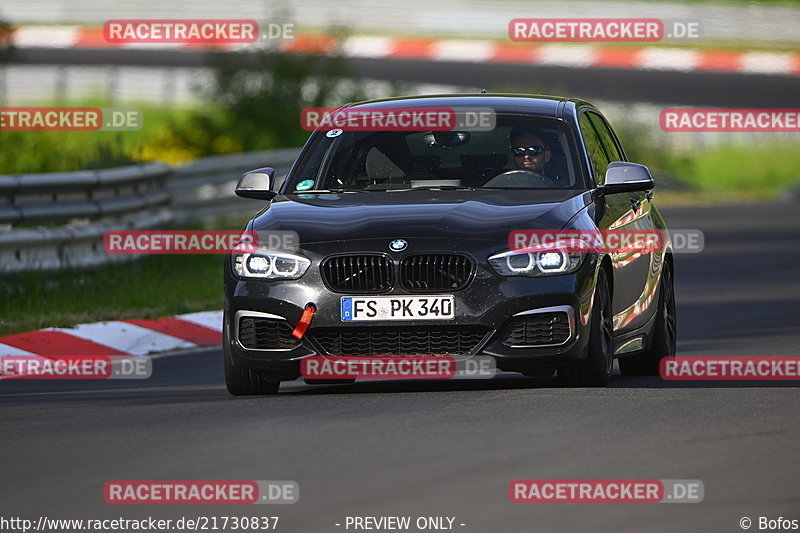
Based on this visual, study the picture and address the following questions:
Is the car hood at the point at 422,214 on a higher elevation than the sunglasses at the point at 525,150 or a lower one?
lower

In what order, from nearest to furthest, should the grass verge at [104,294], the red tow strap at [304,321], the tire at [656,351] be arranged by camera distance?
the red tow strap at [304,321], the tire at [656,351], the grass verge at [104,294]

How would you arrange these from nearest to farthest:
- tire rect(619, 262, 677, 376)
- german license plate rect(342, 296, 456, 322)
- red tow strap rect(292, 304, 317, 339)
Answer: german license plate rect(342, 296, 456, 322), red tow strap rect(292, 304, 317, 339), tire rect(619, 262, 677, 376)

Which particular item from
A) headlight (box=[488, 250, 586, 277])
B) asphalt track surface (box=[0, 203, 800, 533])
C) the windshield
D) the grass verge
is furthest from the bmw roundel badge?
the grass verge

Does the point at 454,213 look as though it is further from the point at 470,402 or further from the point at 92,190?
the point at 92,190

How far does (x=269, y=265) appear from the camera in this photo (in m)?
10.5

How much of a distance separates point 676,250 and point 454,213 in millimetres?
15323

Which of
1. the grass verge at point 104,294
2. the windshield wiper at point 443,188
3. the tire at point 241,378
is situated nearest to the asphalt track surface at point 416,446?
the tire at point 241,378

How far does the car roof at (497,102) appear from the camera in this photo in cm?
1190

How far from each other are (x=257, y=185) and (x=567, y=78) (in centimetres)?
3531

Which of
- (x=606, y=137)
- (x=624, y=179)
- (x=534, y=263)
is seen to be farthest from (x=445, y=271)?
(x=606, y=137)

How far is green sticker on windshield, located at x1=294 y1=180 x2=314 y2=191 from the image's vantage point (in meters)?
11.7

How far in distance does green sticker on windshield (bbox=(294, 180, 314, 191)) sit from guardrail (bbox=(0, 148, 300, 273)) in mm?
4667

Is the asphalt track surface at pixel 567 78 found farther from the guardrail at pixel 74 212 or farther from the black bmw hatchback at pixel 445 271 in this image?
the black bmw hatchback at pixel 445 271

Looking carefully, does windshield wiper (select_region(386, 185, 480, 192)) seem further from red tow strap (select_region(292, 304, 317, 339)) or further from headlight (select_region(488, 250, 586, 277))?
red tow strap (select_region(292, 304, 317, 339))
